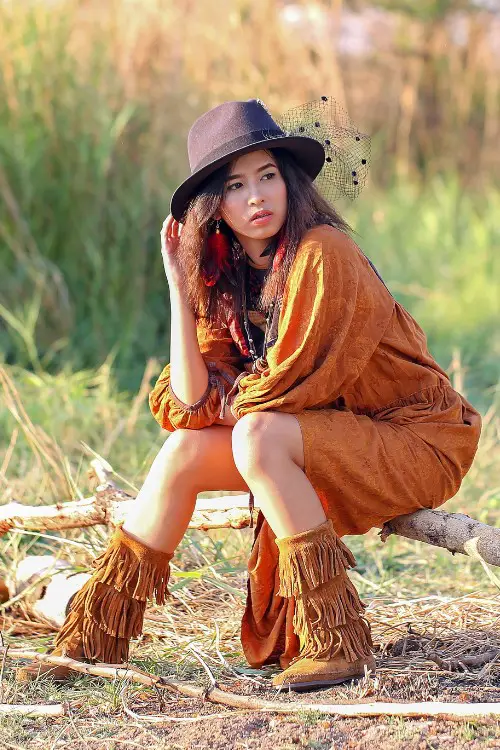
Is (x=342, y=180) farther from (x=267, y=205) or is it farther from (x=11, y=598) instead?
(x=11, y=598)

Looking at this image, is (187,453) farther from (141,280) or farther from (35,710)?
(141,280)

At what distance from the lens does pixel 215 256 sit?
2732mm

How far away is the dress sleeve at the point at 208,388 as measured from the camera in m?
2.61

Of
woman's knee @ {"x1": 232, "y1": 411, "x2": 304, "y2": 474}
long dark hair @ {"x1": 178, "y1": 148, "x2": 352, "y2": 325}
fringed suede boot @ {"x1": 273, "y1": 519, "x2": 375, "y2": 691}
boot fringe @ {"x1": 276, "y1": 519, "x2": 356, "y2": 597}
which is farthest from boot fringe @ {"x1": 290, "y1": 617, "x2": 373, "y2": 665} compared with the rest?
long dark hair @ {"x1": 178, "y1": 148, "x2": 352, "y2": 325}

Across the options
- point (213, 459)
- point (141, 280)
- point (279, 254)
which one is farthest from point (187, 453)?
point (141, 280)

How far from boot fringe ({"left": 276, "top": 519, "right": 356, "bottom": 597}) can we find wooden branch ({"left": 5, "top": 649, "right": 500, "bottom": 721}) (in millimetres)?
248

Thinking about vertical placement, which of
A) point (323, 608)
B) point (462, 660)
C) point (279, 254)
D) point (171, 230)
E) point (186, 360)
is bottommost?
point (462, 660)

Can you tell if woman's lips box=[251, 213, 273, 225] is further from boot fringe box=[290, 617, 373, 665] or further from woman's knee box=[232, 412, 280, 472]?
boot fringe box=[290, 617, 373, 665]

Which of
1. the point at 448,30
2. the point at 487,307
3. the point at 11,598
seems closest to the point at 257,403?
the point at 11,598

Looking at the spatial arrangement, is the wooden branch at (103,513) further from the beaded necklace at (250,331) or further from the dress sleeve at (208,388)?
the beaded necklace at (250,331)

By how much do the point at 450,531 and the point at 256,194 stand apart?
0.89 metres

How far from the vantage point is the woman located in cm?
236

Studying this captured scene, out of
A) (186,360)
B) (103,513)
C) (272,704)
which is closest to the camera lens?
(272,704)

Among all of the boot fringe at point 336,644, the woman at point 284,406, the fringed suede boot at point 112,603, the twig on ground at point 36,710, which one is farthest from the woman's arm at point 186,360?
the twig on ground at point 36,710
